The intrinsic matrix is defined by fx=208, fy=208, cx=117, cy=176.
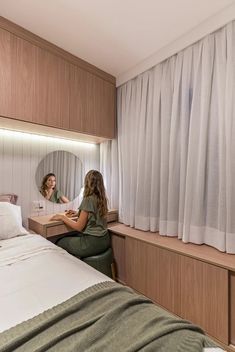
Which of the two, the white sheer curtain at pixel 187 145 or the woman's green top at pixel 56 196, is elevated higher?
the white sheer curtain at pixel 187 145

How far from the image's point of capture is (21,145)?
2.12m

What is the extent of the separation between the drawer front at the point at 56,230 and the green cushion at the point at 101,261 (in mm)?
343

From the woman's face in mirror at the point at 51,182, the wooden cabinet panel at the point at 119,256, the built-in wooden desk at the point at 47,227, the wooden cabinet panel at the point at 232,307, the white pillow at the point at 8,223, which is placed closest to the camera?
the wooden cabinet panel at the point at 232,307

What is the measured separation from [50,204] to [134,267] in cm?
115

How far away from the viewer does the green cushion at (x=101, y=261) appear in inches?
77.6

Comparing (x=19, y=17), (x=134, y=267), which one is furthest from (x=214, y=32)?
(x=134, y=267)

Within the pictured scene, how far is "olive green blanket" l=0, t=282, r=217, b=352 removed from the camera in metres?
0.60

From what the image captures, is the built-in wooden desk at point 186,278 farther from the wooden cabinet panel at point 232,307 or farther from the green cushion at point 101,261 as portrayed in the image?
the green cushion at point 101,261

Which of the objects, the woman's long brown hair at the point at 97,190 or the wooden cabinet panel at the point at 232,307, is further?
the woman's long brown hair at the point at 97,190

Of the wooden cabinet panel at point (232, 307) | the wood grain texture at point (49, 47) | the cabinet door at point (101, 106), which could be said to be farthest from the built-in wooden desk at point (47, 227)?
the wood grain texture at point (49, 47)

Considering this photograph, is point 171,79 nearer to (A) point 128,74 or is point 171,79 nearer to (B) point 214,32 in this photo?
(B) point 214,32

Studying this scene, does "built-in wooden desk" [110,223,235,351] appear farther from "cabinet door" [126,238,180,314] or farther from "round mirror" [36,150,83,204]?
"round mirror" [36,150,83,204]

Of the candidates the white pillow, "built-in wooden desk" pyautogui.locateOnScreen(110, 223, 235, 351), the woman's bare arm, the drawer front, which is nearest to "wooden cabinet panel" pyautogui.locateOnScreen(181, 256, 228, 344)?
"built-in wooden desk" pyautogui.locateOnScreen(110, 223, 235, 351)

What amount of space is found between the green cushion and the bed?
93 centimetres
